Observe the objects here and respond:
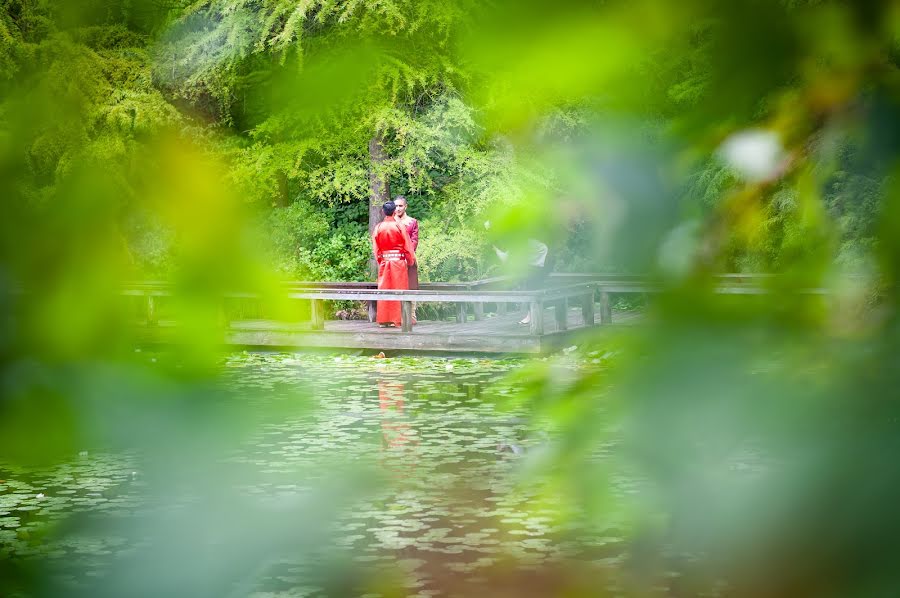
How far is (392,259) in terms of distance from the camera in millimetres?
16312

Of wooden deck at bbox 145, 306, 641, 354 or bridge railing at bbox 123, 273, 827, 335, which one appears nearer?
bridge railing at bbox 123, 273, 827, 335

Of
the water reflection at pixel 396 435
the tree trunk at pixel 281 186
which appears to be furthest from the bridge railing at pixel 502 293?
the water reflection at pixel 396 435

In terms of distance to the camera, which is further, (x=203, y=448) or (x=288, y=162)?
(x=288, y=162)

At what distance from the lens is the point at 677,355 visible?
101cm

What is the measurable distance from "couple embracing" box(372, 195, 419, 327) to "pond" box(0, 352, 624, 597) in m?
1.35

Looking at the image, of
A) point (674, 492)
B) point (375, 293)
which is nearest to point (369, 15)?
point (674, 492)

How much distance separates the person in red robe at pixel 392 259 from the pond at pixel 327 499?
1.32m

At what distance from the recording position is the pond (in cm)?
126

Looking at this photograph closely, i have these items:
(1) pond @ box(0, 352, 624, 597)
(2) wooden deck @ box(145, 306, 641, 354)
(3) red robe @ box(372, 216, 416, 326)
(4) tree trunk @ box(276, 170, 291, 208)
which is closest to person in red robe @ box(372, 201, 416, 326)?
(3) red robe @ box(372, 216, 416, 326)

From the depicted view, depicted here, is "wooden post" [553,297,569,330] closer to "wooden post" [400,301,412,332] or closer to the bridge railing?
the bridge railing

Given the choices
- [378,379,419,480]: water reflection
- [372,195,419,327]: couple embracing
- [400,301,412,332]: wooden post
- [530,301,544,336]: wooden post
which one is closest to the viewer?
[378,379,419,480]: water reflection

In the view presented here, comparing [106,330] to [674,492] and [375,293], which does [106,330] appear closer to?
[674,492]

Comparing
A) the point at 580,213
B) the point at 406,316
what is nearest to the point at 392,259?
the point at 406,316

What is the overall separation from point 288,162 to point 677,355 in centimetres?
46
